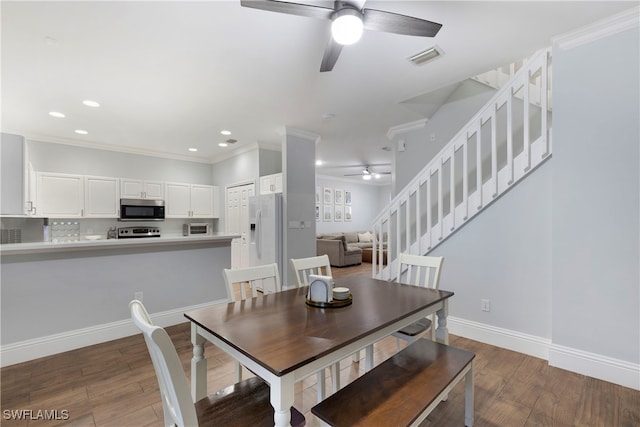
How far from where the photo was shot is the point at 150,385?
212cm

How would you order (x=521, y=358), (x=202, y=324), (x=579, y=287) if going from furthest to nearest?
(x=521, y=358), (x=579, y=287), (x=202, y=324)

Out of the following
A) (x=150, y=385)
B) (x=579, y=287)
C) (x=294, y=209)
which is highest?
(x=294, y=209)

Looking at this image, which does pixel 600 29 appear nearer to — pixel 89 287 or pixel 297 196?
pixel 297 196

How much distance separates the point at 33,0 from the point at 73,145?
3921mm

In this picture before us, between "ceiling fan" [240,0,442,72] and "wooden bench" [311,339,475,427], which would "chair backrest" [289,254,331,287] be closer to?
"wooden bench" [311,339,475,427]

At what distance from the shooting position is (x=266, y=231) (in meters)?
4.58

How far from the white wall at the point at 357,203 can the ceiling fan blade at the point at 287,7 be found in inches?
289

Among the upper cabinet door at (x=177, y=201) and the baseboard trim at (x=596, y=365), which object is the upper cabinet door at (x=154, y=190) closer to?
the upper cabinet door at (x=177, y=201)

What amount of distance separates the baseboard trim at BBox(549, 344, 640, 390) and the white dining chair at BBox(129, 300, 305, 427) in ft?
7.68

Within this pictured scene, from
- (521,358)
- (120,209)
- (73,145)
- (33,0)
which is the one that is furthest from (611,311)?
(73,145)

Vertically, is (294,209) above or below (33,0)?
below

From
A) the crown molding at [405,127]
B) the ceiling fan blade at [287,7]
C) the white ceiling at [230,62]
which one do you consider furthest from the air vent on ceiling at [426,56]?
the crown molding at [405,127]

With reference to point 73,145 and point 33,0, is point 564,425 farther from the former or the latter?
point 73,145

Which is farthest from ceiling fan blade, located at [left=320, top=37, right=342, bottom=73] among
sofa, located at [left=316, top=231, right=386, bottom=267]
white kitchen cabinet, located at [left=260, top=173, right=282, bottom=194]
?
sofa, located at [left=316, top=231, right=386, bottom=267]
